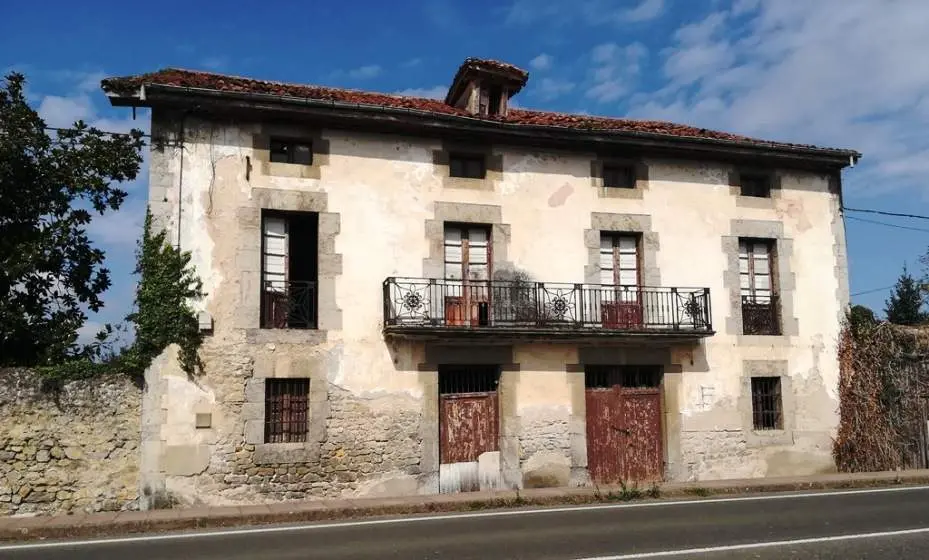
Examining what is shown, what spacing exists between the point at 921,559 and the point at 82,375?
1102 cm

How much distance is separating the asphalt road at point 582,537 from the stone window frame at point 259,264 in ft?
12.1

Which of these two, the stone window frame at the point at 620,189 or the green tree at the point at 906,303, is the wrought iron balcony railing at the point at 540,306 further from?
the green tree at the point at 906,303

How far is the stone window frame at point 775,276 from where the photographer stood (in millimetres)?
15320

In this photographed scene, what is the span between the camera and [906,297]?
87.4 feet

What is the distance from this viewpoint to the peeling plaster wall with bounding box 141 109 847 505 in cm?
1252

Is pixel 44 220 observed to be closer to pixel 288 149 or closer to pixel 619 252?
pixel 288 149

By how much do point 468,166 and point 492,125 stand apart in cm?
88

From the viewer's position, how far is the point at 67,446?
11734 mm

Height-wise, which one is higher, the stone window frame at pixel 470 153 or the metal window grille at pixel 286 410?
the stone window frame at pixel 470 153

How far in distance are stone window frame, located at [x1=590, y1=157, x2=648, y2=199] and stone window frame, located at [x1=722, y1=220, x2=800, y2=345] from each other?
1.98m

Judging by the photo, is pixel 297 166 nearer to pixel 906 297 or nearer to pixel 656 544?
pixel 656 544

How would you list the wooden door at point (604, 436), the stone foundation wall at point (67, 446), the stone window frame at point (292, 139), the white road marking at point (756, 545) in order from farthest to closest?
the wooden door at point (604, 436)
the stone window frame at point (292, 139)
the stone foundation wall at point (67, 446)
the white road marking at point (756, 545)

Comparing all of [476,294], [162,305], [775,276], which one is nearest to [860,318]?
[775,276]

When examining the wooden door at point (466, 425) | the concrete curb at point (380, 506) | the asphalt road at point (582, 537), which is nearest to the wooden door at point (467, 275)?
the wooden door at point (466, 425)
